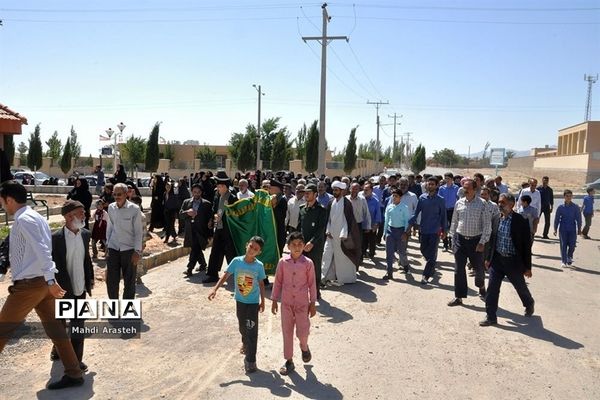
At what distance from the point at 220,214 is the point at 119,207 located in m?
2.42

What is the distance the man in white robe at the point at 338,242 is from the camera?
327 inches

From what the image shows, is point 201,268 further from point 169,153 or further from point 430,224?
point 169,153

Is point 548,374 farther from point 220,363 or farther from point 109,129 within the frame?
point 109,129

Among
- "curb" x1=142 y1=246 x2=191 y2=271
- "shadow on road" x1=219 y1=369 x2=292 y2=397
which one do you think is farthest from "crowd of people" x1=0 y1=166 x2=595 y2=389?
"curb" x1=142 y1=246 x2=191 y2=271

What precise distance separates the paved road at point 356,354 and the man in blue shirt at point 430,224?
32.5 inches

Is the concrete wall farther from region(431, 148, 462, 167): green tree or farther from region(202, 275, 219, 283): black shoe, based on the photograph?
region(202, 275, 219, 283): black shoe

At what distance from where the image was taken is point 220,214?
338 inches

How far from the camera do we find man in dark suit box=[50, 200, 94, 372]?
15.6 feet

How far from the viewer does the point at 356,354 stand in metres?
5.43

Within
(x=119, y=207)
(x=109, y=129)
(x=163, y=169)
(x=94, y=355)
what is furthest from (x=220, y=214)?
(x=163, y=169)

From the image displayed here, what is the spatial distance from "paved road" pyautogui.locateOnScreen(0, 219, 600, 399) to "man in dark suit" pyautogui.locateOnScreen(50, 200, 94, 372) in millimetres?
523

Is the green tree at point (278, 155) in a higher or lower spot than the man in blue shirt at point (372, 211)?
higher

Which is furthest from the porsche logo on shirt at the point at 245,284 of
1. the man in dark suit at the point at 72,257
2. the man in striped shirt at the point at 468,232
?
the man in striped shirt at the point at 468,232

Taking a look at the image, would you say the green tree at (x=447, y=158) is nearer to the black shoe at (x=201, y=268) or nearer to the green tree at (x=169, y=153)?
the green tree at (x=169, y=153)
